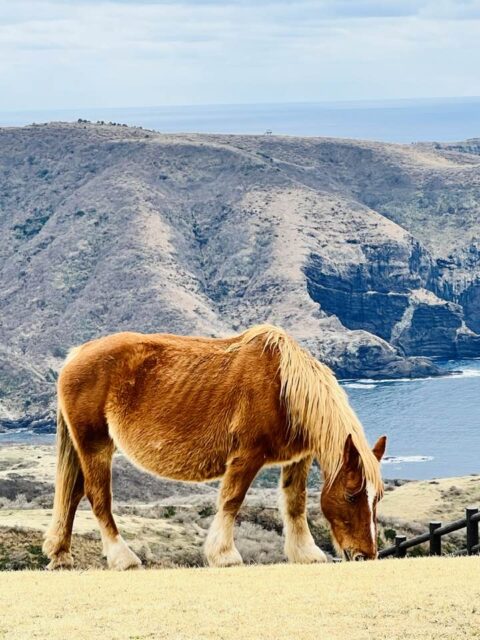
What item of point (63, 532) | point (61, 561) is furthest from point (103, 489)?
point (61, 561)

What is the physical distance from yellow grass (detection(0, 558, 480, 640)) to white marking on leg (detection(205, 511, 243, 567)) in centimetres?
13

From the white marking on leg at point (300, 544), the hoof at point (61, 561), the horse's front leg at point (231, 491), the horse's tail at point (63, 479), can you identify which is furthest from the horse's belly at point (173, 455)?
the hoof at point (61, 561)

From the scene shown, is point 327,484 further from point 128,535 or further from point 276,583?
point 128,535

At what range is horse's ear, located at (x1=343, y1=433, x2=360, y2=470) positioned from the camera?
11070 millimetres

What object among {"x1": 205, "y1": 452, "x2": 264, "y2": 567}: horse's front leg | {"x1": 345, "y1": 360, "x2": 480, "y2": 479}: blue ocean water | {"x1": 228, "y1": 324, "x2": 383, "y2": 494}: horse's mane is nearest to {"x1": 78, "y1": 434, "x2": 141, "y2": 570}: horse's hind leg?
{"x1": 205, "y1": 452, "x2": 264, "y2": 567}: horse's front leg

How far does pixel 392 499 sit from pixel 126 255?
127 m

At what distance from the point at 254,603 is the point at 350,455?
1.54 metres

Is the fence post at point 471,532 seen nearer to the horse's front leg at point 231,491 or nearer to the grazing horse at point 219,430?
the grazing horse at point 219,430

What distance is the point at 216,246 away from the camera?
190125 mm

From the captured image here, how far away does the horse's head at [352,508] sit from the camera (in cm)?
1110

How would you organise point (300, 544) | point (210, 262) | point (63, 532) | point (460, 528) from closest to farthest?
point (300, 544) < point (63, 532) < point (460, 528) < point (210, 262)

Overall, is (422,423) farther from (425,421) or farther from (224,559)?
(224,559)

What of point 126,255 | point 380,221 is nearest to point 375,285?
point 380,221

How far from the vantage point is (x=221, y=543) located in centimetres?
1174
